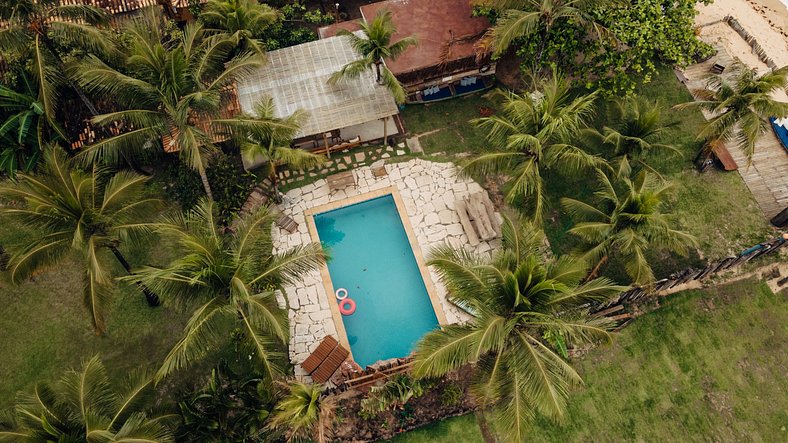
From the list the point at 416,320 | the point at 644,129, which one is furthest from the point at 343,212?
the point at 644,129

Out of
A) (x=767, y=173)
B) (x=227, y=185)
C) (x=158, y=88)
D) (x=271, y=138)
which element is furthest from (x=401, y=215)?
(x=767, y=173)

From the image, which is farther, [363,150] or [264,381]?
[363,150]

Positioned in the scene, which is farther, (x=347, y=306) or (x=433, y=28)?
(x=433, y=28)

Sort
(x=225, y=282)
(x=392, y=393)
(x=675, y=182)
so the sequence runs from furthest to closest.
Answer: (x=675, y=182) → (x=392, y=393) → (x=225, y=282)

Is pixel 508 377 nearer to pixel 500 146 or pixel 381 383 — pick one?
pixel 381 383

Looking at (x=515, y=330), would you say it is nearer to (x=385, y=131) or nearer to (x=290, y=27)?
(x=385, y=131)

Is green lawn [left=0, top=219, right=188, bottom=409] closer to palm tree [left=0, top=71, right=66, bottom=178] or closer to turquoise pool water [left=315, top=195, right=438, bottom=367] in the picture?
palm tree [left=0, top=71, right=66, bottom=178]

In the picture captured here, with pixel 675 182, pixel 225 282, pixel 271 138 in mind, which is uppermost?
pixel 271 138
